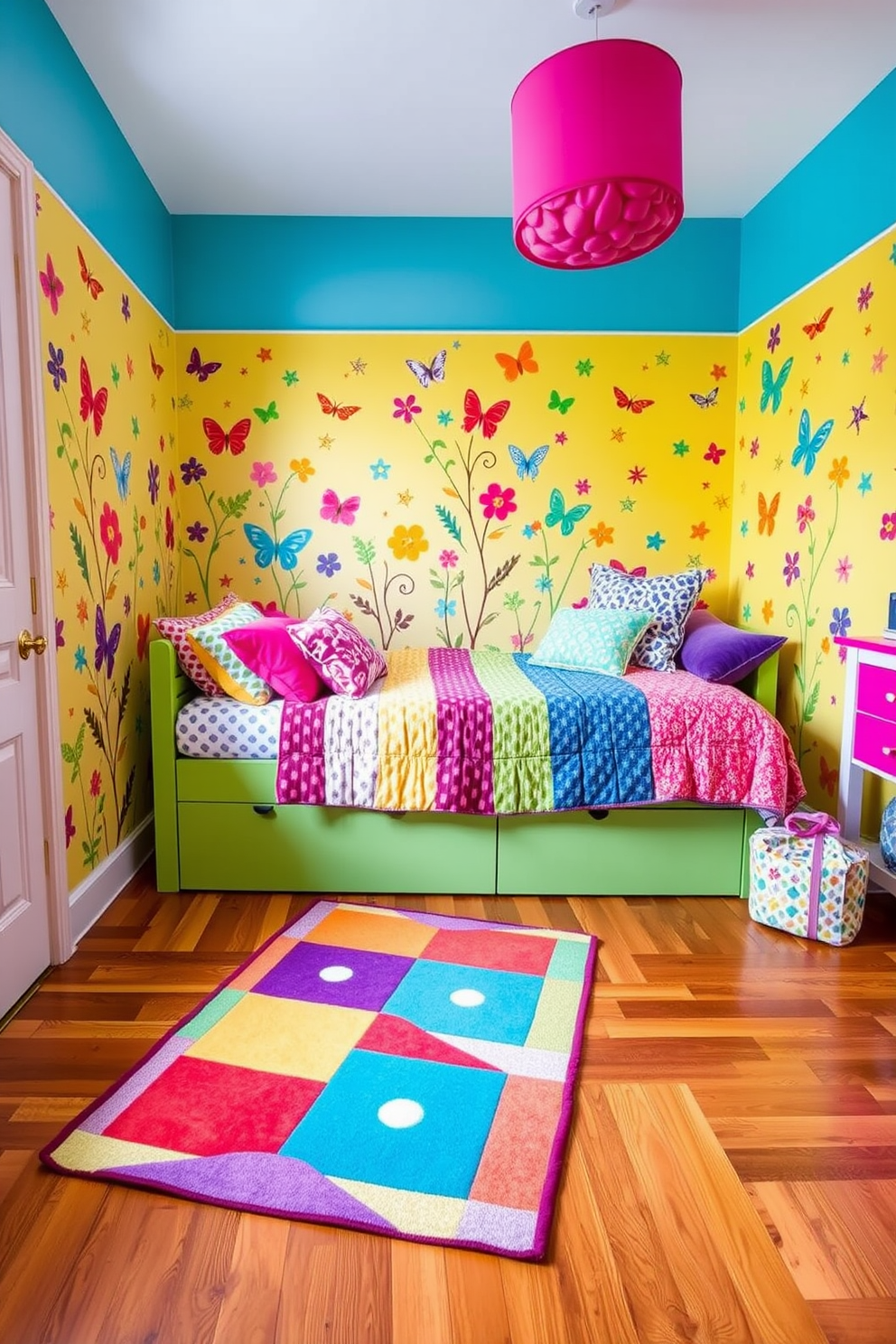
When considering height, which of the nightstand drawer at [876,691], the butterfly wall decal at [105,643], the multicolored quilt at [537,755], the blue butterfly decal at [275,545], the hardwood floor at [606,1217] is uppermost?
the blue butterfly decal at [275,545]

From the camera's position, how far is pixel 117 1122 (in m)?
1.62

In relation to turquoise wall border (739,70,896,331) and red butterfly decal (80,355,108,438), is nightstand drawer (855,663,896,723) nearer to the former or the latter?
turquoise wall border (739,70,896,331)

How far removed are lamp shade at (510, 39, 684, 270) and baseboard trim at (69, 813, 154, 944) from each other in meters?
2.21

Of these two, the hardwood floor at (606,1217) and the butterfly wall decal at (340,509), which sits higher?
the butterfly wall decal at (340,509)

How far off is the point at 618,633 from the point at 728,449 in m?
1.27

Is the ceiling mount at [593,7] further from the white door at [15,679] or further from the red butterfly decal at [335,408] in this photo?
the red butterfly decal at [335,408]

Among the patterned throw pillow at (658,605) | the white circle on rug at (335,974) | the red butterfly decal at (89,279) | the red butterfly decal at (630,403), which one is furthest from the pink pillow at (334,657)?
the red butterfly decal at (630,403)

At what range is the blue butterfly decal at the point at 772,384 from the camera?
132 inches

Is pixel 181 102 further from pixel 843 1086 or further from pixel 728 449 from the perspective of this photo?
pixel 843 1086

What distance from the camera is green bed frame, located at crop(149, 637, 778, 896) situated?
2738mm

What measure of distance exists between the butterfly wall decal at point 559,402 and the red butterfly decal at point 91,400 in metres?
1.88

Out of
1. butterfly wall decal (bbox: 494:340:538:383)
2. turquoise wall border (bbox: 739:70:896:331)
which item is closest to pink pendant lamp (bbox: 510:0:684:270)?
turquoise wall border (bbox: 739:70:896:331)

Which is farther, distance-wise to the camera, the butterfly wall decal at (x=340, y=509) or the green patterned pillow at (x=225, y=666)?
the butterfly wall decal at (x=340, y=509)

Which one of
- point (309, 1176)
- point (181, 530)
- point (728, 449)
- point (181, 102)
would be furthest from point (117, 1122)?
point (728, 449)
